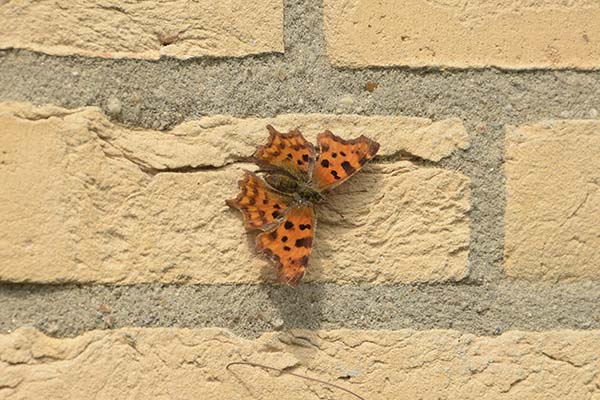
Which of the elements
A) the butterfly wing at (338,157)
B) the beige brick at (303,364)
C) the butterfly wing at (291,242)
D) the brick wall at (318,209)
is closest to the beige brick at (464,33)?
the brick wall at (318,209)

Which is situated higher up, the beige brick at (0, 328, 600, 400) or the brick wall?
the brick wall

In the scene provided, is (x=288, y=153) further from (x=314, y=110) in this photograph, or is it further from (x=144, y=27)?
(x=144, y=27)

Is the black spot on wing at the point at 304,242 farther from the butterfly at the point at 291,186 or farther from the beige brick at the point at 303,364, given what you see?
the beige brick at the point at 303,364

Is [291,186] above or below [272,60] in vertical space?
below

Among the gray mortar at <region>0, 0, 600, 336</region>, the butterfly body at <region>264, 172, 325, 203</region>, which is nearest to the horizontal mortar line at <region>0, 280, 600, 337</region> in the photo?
the gray mortar at <region>0, 0, 600, 336</region>

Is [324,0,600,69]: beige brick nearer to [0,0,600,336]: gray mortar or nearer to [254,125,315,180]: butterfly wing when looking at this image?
[0,0,600,336]: gray mortar

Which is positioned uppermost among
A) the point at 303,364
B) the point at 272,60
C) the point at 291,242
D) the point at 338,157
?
the point at 272,60

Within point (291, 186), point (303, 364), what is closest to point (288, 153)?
point (291, 186)
